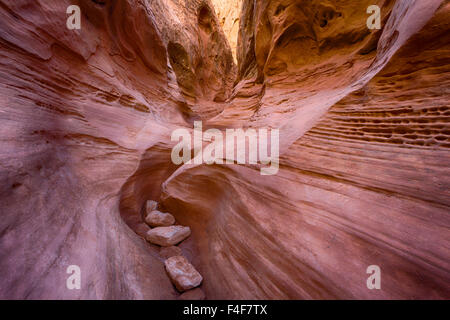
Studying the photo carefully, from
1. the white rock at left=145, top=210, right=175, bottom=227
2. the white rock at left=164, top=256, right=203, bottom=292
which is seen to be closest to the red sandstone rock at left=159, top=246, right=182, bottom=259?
the white rock at left=164, top=256, right=203, bottom=292

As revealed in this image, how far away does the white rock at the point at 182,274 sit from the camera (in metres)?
1.91

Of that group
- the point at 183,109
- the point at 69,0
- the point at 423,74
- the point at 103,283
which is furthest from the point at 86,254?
the point at 183,109

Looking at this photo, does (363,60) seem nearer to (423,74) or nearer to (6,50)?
(423,74)

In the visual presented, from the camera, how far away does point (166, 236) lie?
2.48 m

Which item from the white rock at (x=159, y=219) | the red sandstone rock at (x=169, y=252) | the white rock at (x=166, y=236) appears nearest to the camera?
the red sandstone rock at (x=169, y=252)

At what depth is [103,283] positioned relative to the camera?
A: 1.47 metres

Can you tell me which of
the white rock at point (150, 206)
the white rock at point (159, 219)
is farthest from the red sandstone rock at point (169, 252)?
the white rock at point (150, 206)

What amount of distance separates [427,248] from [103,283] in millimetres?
2543

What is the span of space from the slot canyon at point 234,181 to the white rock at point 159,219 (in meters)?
0.11

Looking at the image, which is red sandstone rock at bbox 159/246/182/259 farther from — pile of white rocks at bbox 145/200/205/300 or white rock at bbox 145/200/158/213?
white rock at bbox 145/200/158/213

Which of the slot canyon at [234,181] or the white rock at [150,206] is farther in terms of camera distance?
the white rock at [150,206]

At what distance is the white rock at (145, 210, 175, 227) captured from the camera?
2.80 meters

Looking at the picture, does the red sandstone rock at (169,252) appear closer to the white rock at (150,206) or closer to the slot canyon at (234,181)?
the slot canyon at (234,181)
